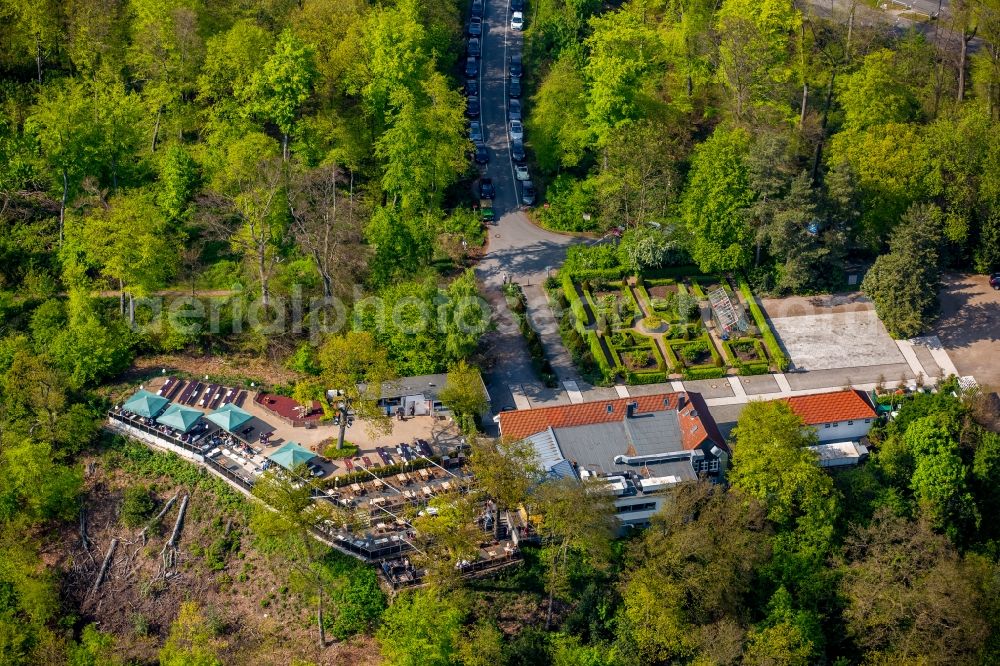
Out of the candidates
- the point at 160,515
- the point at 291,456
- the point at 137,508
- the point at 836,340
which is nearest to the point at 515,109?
the point at 836,340

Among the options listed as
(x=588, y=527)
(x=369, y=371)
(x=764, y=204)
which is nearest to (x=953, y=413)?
(x=764, y=204)

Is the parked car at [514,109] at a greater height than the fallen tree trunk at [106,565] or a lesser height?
greater

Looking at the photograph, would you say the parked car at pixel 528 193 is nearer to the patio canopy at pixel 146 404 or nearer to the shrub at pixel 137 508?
the patio canopy at pixel 146 404

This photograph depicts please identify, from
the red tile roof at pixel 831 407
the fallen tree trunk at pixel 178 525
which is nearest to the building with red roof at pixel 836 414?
the red tile roof at pixel 831 407

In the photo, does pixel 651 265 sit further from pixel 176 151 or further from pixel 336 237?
pixel 176 151

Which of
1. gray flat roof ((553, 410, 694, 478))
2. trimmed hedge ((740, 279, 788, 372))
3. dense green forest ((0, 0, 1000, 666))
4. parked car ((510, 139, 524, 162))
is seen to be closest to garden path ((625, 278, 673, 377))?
dense green forest ((0, 0, 1000, 666))

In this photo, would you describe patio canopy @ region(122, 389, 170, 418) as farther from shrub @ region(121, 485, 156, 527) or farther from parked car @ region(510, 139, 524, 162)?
parked car @ region(510, 139, 524, 162)

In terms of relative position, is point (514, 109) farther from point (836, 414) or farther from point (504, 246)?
point (836, 414)
